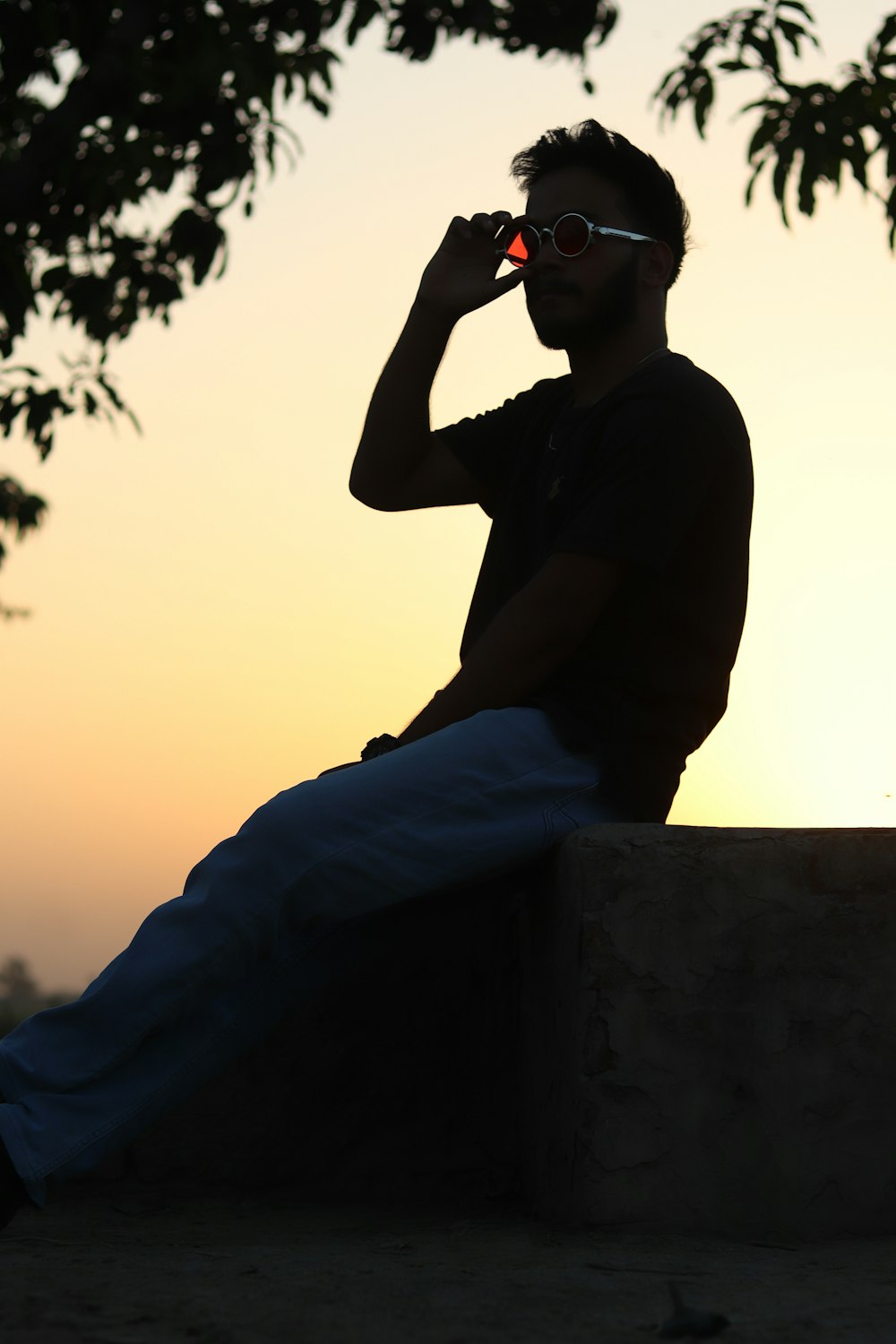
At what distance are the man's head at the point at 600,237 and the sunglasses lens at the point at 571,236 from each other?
0.02 metres

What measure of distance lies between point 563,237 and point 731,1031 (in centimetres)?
155

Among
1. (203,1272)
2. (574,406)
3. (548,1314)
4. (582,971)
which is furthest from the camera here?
(574,406)

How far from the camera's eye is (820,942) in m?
2.48

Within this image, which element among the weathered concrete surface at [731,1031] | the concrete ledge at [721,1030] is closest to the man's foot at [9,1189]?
the concrete ledge at [721,1030]

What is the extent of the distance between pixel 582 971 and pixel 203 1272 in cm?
77

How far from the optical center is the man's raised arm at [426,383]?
308 cm

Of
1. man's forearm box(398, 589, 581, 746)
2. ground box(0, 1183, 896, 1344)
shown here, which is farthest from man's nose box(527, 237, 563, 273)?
ground box(0, 1183, 896, 1344)

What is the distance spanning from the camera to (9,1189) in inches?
88.1

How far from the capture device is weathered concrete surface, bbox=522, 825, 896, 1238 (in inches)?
94.7

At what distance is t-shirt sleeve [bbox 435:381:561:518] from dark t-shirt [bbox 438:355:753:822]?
0.37 m

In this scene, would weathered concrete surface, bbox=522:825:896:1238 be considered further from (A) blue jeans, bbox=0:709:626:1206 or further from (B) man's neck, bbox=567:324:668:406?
(B) man's neck, bbox=567:324:668:406

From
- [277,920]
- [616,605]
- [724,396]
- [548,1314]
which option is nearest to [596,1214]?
[548,1314]

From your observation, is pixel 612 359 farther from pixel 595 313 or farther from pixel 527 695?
pixel 527 695

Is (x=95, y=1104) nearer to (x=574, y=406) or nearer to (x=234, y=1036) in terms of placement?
(x=234, y=1036)
